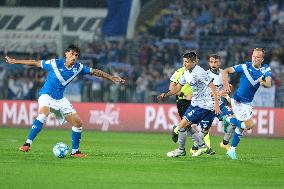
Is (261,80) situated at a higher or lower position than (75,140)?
higher

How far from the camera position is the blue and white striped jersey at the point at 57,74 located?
666 inches

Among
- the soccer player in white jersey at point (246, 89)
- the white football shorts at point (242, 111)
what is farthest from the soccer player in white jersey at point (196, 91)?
the white football shorts at point (242, 111)

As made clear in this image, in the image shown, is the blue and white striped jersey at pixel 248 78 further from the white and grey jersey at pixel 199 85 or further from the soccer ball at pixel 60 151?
the soccer ball at pixel 60 151

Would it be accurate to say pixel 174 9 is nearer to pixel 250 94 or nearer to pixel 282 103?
pixel 282 103

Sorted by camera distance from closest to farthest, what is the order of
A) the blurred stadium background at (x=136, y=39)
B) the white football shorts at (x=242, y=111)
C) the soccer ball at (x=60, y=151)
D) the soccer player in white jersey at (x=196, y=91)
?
the soccer ball at (x=60, y=151), the soccer player in white jersey at (x=196, y=91), the white football shorts at (x=242, y=111), the blurred stadium background at (x=136, y=39)

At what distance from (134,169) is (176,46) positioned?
69.0 ft

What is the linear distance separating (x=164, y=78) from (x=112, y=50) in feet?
13.5

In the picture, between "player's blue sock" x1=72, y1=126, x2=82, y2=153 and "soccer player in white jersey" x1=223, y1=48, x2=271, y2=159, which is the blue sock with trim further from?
"soccer player in white jersey" x1=223, y1=48, x2=271, y2=159

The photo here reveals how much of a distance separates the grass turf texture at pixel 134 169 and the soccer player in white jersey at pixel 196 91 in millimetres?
828

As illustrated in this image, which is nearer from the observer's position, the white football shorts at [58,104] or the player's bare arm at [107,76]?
the player's bare arm at [107,76]

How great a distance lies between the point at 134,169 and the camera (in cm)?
1408

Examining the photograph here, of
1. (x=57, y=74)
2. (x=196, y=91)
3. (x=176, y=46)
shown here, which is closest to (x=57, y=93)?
(x=57, y=74)

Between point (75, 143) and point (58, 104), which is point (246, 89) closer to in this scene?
point (75, 143)

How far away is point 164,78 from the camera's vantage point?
32.8 m
